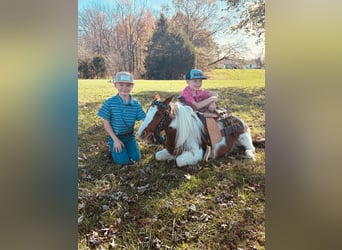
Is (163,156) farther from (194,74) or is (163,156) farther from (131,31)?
(131,31)

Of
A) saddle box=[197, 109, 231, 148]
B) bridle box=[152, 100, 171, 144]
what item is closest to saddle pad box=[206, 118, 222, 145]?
saddle box=[197, 109, 231, 148]

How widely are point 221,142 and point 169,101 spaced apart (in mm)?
538

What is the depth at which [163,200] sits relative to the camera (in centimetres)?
269

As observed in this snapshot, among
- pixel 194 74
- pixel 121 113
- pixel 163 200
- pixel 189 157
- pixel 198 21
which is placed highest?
pixel 198 21

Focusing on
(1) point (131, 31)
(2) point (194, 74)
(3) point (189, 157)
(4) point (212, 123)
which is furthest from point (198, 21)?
(3) point (189, 157)

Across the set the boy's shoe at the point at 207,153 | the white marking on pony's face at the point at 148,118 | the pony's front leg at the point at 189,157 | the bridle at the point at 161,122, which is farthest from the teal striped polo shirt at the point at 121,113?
the boy's shoe at the point at 207,153

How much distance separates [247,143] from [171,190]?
0.72 metres

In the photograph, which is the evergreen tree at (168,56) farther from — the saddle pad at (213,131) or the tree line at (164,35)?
the saddle pad at (213,131)

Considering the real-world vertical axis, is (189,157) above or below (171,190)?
above

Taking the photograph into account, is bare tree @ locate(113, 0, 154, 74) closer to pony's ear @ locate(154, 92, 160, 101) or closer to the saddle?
pony's ear @ locate(154, 92, 160, 101)

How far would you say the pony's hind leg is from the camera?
274 cm

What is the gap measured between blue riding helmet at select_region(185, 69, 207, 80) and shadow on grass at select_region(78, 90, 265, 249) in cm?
26
